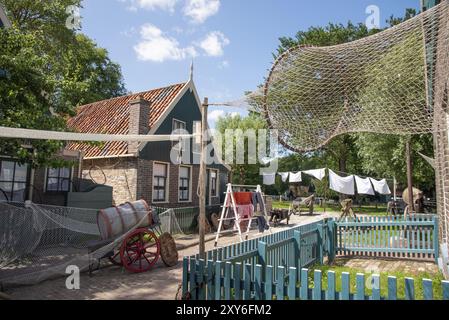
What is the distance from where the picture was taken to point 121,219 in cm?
774

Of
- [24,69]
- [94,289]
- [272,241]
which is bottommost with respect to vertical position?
[94,289]

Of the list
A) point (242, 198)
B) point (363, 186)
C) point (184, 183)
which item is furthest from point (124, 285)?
point (363, 186)

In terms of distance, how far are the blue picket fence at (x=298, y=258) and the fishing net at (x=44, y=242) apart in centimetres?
350

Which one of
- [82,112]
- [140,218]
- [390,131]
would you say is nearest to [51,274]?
[140,218]

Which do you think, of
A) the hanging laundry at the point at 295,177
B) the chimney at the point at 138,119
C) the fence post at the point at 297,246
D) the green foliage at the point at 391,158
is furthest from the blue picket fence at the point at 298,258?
the hanging laundry at the point at 295,177

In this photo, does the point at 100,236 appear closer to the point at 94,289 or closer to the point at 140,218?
the point at 140,218

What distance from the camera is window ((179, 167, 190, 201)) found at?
15758 mm

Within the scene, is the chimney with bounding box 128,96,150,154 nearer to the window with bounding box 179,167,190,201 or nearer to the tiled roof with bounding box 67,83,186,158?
the tiled roof with bounding box 67,83,186,158

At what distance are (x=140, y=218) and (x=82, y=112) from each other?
12.9m

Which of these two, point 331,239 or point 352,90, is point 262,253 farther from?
point 331,239

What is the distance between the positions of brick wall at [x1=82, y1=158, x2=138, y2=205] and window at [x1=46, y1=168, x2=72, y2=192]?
5.50 feet

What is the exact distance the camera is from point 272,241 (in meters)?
6.41

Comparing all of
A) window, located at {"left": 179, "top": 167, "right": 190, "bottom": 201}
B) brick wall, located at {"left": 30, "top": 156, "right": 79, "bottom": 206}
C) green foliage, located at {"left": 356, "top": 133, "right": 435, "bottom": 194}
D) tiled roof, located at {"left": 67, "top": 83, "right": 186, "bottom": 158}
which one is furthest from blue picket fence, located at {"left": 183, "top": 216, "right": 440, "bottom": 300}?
green foliage, located at {"left": 356, "top": 133, "right": 435, "bottom": 194}

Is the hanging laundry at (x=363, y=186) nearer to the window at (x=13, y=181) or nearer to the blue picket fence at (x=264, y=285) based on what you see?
the window at (x=13, y=181)
